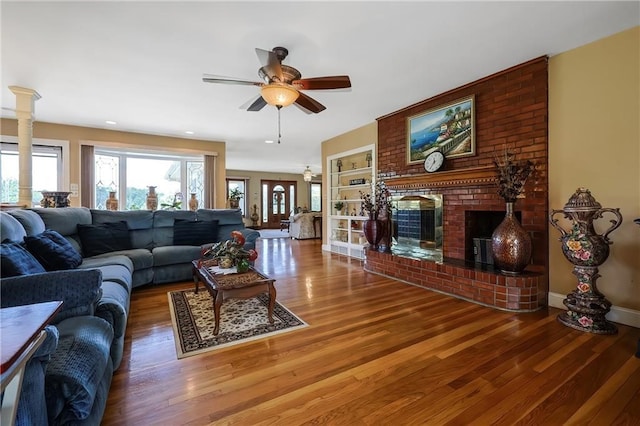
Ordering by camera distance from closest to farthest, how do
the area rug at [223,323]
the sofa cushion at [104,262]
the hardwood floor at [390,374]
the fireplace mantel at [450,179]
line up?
the hardwood floor at [390,374] → the area rug at [223,323] → the sofa cushion at [104,262] → the fireplace mantel at [450,179]

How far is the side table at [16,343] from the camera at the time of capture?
1.87ft

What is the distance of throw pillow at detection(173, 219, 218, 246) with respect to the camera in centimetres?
412

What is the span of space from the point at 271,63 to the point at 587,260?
10.1ft

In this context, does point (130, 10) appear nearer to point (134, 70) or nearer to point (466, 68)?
point (134, 70)

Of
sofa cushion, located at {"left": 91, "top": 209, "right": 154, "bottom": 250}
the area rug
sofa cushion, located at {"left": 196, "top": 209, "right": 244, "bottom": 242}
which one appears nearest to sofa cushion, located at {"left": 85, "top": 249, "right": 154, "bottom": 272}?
sofa cushion, located at {"left": 91, "top": 209, "right": 154, "bottom": 250}

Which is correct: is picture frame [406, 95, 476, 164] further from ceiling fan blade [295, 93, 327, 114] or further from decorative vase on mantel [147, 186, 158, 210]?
decorative vase on mantel [147, 186, 158, 210]

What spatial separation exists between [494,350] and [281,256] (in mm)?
4282

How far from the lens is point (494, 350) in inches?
79.6

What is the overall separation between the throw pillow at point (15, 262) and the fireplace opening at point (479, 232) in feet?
13.4

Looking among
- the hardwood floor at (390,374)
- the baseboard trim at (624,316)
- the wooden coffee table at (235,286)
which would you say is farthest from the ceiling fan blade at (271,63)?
the baseboard trim at (624,316)

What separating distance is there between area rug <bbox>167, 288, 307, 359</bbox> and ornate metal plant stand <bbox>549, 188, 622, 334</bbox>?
232 cm

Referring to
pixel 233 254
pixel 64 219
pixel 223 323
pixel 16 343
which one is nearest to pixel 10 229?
pixel 64 219

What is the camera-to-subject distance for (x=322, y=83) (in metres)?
2.52

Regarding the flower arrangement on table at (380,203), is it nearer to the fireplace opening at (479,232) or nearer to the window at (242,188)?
the fireplace opening at (479,232)
